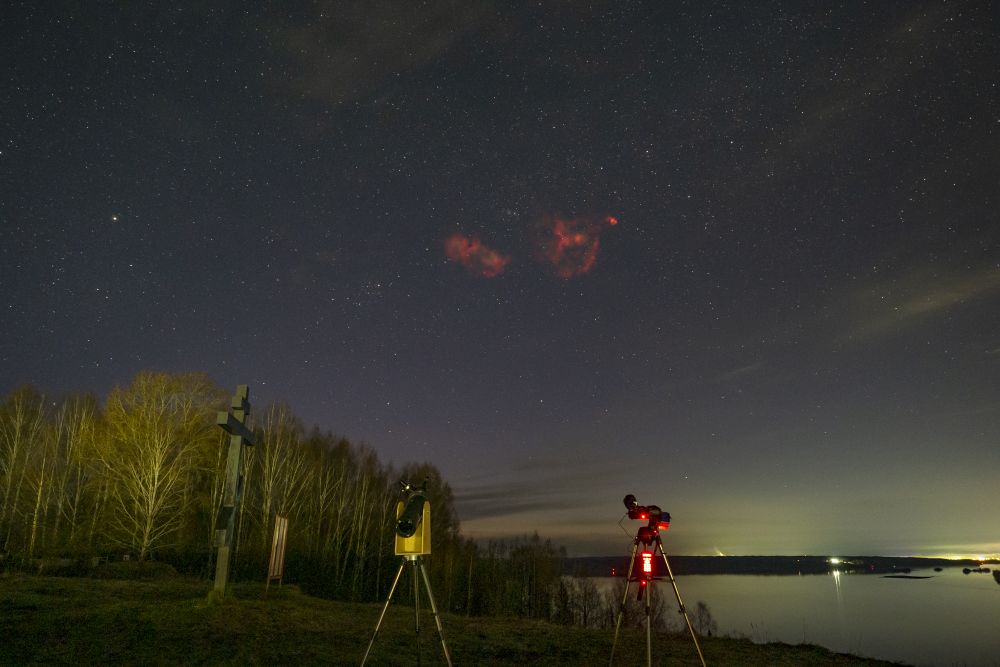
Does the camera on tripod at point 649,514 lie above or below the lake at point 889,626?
above

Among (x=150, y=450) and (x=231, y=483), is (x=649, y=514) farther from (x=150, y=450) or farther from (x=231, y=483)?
(x=150, y=450)

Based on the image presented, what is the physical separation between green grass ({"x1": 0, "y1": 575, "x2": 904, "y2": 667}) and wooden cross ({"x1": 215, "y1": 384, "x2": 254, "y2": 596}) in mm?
643

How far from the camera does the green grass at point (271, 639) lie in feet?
24.1

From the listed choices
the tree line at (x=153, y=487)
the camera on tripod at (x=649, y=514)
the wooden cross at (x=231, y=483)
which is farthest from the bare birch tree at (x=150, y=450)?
the camera on tripod at (x=649, y=514)

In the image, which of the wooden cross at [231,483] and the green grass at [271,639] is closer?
the green grass at [271,639]

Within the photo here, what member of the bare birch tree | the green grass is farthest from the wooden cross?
the bare birch tree

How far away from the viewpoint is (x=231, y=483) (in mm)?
11930

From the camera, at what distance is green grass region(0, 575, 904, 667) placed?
735cm

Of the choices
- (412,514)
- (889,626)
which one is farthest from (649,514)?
(889,626)

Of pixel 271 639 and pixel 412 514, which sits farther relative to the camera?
pixel 271 639

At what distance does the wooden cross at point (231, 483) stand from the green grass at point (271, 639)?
2.11ft

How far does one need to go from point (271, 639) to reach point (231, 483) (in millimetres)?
4346

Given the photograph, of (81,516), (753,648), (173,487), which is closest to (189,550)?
(173,487)

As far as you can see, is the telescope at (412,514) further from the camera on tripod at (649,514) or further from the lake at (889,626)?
the lake at (889,626)
